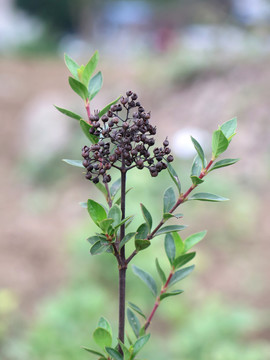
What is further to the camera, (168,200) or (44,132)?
(44,132)

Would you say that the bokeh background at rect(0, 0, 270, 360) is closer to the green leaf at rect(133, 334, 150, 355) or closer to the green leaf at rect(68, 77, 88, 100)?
the green leaf at rect(133, 334, 150, 355)

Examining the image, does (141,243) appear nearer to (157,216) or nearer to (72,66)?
(72,66)

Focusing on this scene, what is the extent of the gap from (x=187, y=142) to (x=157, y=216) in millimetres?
2798

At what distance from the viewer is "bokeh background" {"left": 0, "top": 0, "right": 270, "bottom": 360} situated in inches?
Result: 121

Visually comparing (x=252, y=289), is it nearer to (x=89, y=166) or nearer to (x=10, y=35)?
(x=89, y=166)

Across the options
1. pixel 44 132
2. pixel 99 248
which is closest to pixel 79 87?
pixel 99 248

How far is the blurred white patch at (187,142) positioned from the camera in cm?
709

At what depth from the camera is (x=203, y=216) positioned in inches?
228

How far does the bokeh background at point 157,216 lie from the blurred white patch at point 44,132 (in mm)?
23

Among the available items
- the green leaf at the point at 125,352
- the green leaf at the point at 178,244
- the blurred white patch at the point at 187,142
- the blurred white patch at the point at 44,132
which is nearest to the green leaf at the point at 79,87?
the green leaf at the point at 178,244

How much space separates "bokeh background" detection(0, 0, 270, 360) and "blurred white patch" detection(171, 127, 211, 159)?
0.09 ft

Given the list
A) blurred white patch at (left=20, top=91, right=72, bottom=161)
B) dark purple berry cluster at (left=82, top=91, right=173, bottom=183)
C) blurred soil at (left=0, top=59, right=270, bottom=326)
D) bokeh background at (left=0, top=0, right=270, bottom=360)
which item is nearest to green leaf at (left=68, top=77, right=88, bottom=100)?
dark purple berry cluster at (left=82, top=91, right=173, bottom=183)

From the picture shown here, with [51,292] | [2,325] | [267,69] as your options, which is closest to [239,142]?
[267,69]

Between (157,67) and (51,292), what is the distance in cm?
848
